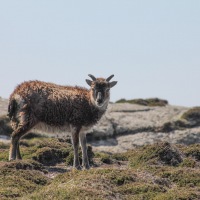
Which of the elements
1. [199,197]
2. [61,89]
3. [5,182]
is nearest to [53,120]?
[61,89]

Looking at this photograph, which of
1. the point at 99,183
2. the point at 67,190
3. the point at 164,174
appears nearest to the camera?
the point at 67,190

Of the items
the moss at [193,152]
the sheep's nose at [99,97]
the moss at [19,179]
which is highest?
the sheep's nose at [99,97]

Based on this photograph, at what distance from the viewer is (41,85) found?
21125mm

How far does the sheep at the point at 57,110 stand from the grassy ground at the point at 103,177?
1.50m

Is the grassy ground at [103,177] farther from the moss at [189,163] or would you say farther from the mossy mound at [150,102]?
the mossy mound at [150,102]

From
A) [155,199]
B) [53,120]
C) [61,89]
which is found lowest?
[155,199]

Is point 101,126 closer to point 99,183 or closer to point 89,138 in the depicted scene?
point 89,138

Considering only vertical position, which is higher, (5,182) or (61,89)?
(61,89)

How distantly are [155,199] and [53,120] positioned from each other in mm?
6875

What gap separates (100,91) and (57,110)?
192cm

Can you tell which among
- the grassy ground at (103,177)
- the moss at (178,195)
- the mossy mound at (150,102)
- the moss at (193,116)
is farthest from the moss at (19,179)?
the mossy mound at (150,102)

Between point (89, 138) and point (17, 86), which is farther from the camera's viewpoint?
point (89, 138)

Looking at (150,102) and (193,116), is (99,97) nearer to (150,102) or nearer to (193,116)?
(193,116)

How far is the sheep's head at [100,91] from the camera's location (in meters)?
20.2
